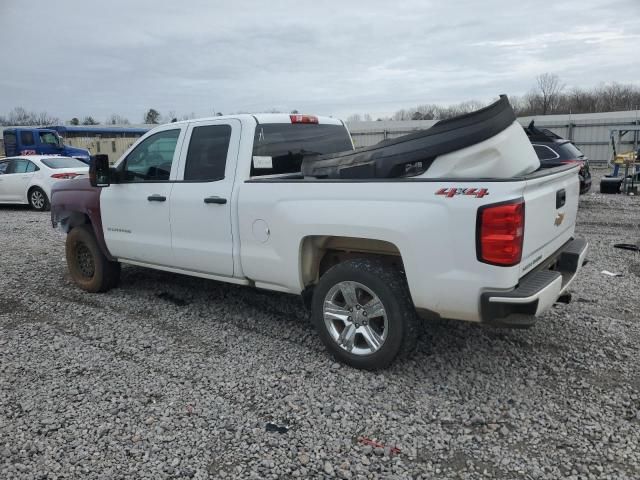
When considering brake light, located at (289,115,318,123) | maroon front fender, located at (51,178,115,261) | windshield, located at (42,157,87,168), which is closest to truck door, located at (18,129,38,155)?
windshield, located at (42,157,87,168)

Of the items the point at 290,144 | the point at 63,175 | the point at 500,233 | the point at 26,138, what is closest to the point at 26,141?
the point at 26,138

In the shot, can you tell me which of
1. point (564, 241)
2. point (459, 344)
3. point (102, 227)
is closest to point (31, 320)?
point (102, 227)

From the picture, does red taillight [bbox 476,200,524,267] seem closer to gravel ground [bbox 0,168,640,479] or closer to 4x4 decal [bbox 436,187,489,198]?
4x4 decal [bbox 436,187,489,198]

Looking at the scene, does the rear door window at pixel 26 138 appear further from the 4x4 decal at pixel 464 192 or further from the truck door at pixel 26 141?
the 4x4 decal at pixel 464 192

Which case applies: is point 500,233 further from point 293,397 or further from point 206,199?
point 206,199

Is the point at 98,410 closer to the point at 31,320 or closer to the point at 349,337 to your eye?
the point at 349,337

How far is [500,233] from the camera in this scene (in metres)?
3.26

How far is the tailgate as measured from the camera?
3.44 m

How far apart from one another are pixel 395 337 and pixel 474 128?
5.11 ft

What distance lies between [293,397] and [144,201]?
9.08ft

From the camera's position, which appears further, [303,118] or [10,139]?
[10,139]

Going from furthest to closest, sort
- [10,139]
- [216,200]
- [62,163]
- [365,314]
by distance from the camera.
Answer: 1. [10,139]
2. [62,163]
3. [216,200]
4. [365,314]

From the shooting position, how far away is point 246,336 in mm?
4914

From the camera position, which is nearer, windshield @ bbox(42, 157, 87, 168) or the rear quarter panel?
the rear quarter panel
